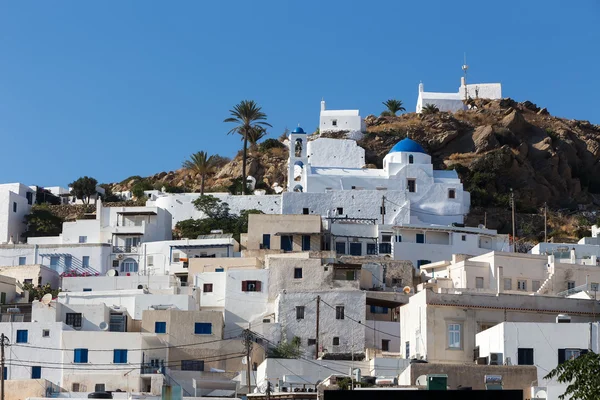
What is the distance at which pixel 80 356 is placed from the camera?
5488cm

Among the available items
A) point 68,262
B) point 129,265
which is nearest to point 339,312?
point 129,265

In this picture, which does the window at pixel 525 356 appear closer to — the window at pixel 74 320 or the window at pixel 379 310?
the window at pixel 379 310

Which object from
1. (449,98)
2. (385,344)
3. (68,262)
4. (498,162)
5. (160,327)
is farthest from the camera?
(449,98)

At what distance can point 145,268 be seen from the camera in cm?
7275

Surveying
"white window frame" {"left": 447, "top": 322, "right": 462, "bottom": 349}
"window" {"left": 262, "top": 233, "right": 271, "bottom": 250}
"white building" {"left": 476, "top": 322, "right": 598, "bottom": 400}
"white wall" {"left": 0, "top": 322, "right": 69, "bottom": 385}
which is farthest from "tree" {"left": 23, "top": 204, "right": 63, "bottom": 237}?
"white building" {"left": 476, "top": 322, "right": 598, "bottom": 400}

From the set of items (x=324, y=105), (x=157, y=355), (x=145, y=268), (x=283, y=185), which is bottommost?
(x=157, y=355)

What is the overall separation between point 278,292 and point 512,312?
45.4 ft

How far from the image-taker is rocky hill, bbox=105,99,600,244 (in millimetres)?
86250

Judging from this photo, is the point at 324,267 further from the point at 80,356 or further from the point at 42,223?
the point at 42,223

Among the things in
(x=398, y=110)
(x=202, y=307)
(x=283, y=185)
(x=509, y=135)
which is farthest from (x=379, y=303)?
(x=398, y=110)

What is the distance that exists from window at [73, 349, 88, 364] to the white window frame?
16.0 m

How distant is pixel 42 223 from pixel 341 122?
2463 cm

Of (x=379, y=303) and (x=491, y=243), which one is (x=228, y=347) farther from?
(x=491, y=243)

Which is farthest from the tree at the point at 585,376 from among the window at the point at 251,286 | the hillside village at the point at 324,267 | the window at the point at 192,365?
the window at the point at 251,286
